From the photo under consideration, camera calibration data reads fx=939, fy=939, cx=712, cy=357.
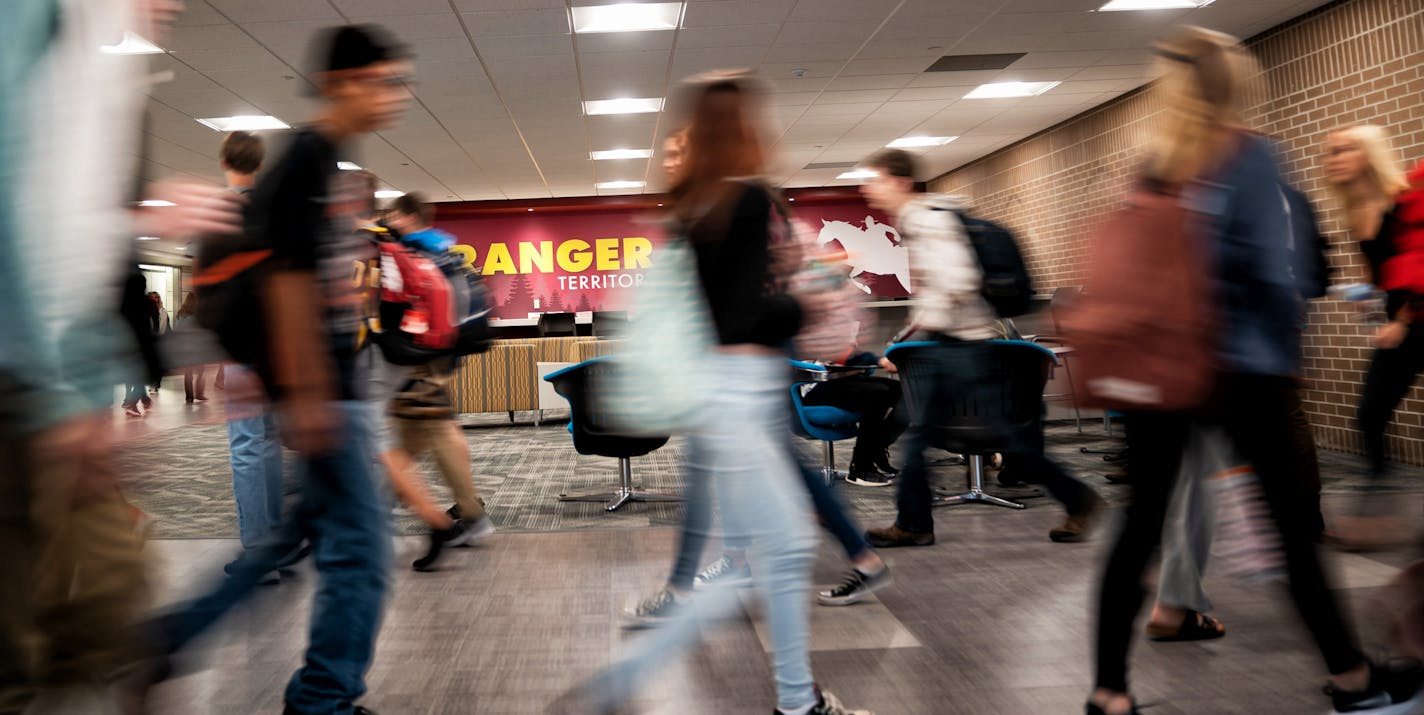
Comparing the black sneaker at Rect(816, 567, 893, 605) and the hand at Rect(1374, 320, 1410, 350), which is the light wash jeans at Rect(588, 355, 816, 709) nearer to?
the black sneaker at Rect(816, 567, 893, 605)

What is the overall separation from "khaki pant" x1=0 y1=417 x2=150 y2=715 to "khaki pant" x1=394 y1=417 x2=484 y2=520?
282 cm

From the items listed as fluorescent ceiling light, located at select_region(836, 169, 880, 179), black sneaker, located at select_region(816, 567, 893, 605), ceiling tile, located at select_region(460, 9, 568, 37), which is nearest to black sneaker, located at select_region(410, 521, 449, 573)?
black sneaker, located at select_region(816, 567, 893, 605)

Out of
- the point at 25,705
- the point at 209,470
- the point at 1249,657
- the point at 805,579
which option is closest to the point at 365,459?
the point at 805,579

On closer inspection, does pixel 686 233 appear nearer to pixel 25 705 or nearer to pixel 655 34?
pixel 25 705

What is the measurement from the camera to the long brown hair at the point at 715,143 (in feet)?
5.93

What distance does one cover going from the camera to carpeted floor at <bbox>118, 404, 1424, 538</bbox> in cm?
440

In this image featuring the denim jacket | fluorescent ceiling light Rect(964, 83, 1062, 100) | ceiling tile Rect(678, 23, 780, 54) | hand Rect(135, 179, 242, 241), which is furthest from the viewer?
fluorescent ceiling light Rect(964, 83, 1062, 100)

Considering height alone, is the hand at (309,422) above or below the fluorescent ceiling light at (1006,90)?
below

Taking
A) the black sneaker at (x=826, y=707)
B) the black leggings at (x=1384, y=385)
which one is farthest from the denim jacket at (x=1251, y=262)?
the black leggings at (x=1384, y=385)

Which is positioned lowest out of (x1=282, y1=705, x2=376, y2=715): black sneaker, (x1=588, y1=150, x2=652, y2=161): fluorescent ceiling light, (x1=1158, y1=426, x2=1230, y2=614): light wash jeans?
(x1=282, y1=705, x2=376, y2=715): black sneaker

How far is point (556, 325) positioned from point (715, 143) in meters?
7.45

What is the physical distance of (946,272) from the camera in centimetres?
324

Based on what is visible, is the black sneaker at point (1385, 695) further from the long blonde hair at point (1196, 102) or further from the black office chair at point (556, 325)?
the black office chair at point (556, 325)

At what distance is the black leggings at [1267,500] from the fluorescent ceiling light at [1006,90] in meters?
7.40
